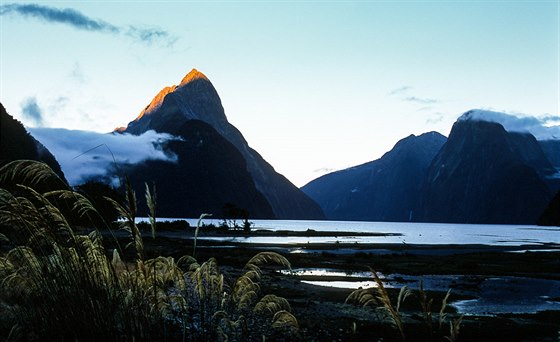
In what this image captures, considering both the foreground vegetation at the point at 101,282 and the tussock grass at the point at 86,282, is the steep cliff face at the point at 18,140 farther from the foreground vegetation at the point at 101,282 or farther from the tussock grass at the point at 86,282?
the tussock grass at the point at 86,282

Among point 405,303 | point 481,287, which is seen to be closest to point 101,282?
point 405,303

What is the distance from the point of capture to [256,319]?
17391mm

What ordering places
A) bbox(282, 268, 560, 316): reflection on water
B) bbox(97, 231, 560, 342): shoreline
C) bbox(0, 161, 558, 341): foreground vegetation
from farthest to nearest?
bbox(282, 268, 560, 316): reflection on water
bbox(97, 231, 560, 342): shoreline
bbox(0, 161, 558, 341): foreground vegetation

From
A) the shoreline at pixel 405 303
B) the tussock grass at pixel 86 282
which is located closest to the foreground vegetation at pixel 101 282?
the tussock grass at pixel 86 282

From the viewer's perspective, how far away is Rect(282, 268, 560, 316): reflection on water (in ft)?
86.5

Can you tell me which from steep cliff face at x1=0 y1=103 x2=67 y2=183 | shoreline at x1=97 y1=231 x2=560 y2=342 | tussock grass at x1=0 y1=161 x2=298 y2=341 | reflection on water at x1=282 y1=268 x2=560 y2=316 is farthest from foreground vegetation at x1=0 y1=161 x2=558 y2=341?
steep cliff face at x1=0 y1=103 x2=67 y2=183

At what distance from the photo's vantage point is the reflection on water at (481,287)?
26.4 m

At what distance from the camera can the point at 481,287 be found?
34.4m

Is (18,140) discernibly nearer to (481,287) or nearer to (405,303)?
(481,287)

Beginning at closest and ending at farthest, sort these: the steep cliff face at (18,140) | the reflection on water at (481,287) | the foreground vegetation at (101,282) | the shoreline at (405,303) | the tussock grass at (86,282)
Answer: the foreground vegetation at (101,282)
the tussock grass at (86,282)
the shoreline at (405,303)
the reflection on water at (481,287)
the steep cliff face at (18,140)

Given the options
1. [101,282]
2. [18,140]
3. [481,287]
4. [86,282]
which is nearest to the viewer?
[86,282]

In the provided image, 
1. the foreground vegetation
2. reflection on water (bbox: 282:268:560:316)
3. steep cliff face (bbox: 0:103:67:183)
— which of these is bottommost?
reflection on water (bbox: 282:268:560:316)

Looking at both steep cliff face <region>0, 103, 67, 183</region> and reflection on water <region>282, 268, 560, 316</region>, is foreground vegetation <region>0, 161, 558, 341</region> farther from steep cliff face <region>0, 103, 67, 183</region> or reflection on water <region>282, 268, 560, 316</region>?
steep cliff face <region>0, 103, 67, 183</region>

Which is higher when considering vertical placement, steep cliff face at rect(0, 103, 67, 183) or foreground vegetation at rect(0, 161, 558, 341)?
steep cliff face at rect(0, 103, 67, 183)
